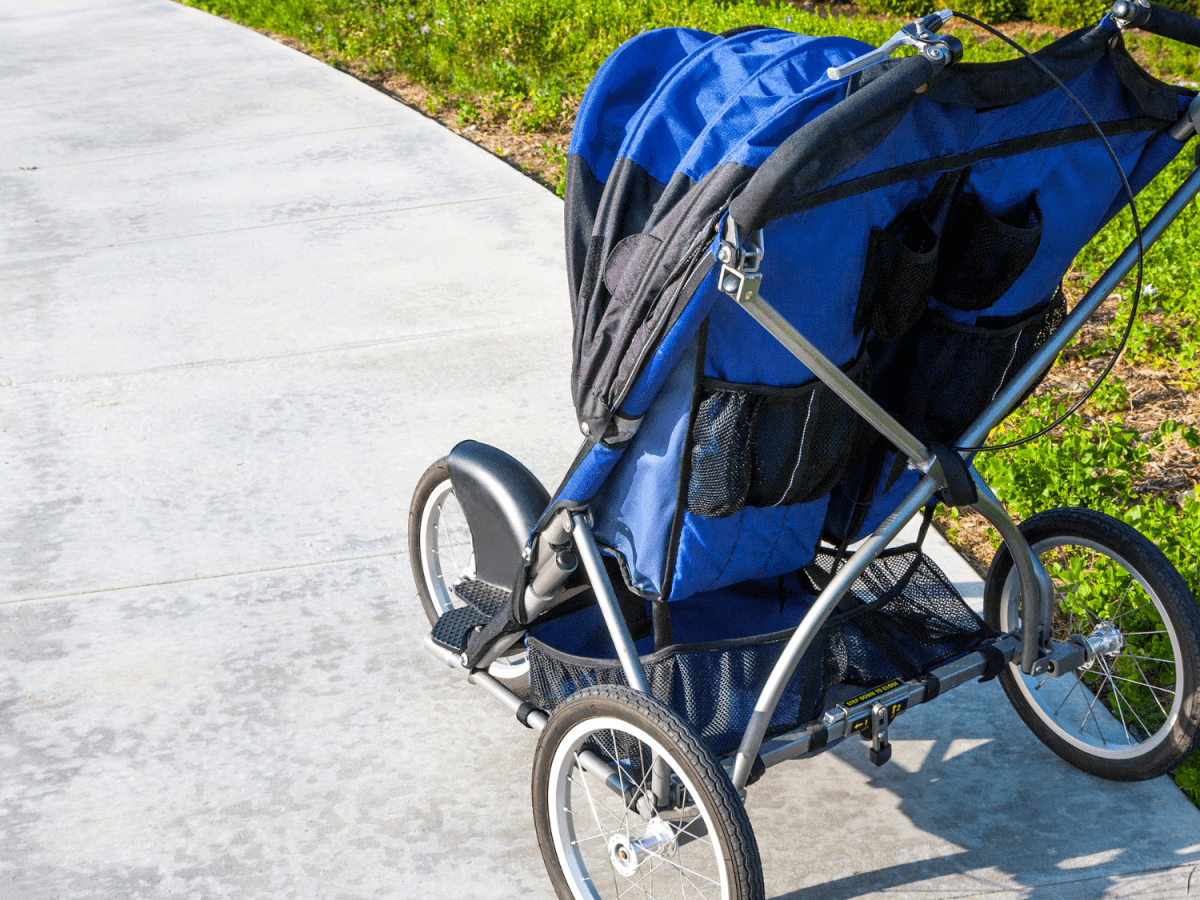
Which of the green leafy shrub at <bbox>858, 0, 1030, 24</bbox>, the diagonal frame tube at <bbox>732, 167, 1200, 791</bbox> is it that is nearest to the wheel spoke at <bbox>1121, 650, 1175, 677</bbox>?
the diagonal frame tube at <bbox>732, 167, 1200, 791</bbox>

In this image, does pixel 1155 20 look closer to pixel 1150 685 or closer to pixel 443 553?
pixel 1150 685

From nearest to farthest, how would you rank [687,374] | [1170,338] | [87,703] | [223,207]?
[687,374] < [87,703] < [1170,338] < [223,207]

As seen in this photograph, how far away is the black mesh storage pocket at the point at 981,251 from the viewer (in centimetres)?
202

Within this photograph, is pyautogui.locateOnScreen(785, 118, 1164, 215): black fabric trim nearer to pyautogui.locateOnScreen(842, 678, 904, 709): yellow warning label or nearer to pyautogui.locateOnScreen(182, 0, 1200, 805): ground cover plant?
pyautogui.locateOnScreen(842, 678, 904, 709): yellow warning label

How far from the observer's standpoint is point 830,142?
1.67 meters

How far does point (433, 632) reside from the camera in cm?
279

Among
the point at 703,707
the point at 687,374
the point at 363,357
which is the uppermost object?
the point at 687,374

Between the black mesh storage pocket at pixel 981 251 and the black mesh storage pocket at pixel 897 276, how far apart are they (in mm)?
66

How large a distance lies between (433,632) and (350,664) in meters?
0.40

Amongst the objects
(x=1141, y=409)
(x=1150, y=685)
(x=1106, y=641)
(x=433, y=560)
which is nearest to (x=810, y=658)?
(x=1106, y=641)

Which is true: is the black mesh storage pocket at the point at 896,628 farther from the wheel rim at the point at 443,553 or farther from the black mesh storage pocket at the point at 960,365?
the wheel rim at the point at 443,553

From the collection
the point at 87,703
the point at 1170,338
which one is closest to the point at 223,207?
the point at 87,703

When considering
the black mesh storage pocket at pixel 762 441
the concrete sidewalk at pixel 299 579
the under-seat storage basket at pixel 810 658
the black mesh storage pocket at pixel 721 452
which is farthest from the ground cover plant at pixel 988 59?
the black mesh storage pocket at pixel 721 452

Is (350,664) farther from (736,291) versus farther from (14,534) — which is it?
(736,291)
